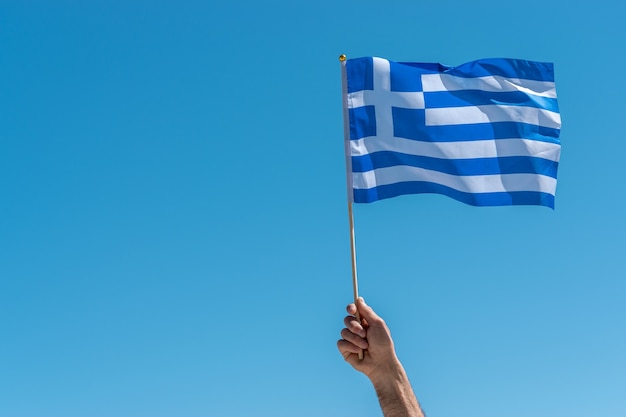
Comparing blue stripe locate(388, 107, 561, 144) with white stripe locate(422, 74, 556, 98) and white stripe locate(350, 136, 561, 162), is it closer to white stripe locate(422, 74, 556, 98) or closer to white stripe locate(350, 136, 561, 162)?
white stripe locate(350, 136, 561, 162)

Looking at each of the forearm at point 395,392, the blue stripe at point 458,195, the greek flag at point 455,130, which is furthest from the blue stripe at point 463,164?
the forearm at point 395,392

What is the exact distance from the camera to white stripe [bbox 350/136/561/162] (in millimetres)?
13148

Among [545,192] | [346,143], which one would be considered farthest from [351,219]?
[545,192]

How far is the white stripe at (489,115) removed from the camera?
1356 centimetres

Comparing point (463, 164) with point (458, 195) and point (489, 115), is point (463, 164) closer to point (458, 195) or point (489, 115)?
point (458, 195)

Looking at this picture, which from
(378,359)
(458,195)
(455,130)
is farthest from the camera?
(455,130)

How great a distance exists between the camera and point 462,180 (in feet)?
43.2

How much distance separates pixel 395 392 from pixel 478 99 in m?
7.32

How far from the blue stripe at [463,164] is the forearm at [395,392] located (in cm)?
542

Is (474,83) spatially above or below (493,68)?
below

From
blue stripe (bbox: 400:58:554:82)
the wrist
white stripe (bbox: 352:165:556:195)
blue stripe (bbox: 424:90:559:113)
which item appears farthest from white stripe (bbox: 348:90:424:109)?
the wrist

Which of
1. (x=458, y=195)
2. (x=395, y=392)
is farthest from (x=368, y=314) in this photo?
(x=458, y=195)

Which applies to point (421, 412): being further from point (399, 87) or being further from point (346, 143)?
point (399, 87)

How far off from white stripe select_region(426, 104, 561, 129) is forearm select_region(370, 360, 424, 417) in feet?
21.0
